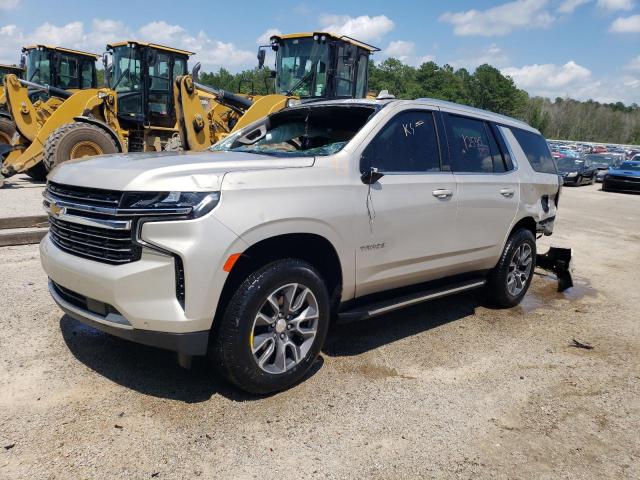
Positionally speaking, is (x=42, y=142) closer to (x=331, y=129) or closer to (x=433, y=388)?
(x=331, y=129)

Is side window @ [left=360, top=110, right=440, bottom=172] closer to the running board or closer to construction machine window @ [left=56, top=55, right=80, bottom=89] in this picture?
the running board

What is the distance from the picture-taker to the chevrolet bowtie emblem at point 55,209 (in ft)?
11.2

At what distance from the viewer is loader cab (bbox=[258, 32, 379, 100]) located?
11.7 m

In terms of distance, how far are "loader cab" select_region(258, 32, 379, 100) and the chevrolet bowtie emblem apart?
8.86 m

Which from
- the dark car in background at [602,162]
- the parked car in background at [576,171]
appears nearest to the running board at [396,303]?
the parked car in background at [576,171]

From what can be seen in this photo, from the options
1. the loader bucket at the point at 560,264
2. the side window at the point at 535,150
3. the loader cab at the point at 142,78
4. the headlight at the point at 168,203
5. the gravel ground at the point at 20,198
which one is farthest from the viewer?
the loader cab at the point at 142,78

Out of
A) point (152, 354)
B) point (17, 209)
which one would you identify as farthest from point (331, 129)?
point (17, 209)

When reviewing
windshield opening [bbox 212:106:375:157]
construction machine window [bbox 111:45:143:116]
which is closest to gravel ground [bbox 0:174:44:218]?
construction machine window [bbox 111:45:143:116]

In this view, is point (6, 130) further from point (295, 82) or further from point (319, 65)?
point (319, 65)

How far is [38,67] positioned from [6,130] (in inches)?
104

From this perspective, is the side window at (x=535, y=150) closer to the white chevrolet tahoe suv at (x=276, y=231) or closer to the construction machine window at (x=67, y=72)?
the white chevrolet tahoe suv at (x=276, y=231)

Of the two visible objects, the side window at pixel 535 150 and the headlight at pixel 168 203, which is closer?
the headlight at pixel 168 203

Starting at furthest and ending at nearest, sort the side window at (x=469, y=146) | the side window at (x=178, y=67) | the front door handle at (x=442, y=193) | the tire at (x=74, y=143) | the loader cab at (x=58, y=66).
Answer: the loader cab at (x=58, y=66) < the side window at (x=178, y=67) < the tire at (x=74, y=143) < the side window at (x=469, y=146) < the front door handle at (x=442, y=193)

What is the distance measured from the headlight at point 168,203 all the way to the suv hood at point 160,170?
34 millimetres
